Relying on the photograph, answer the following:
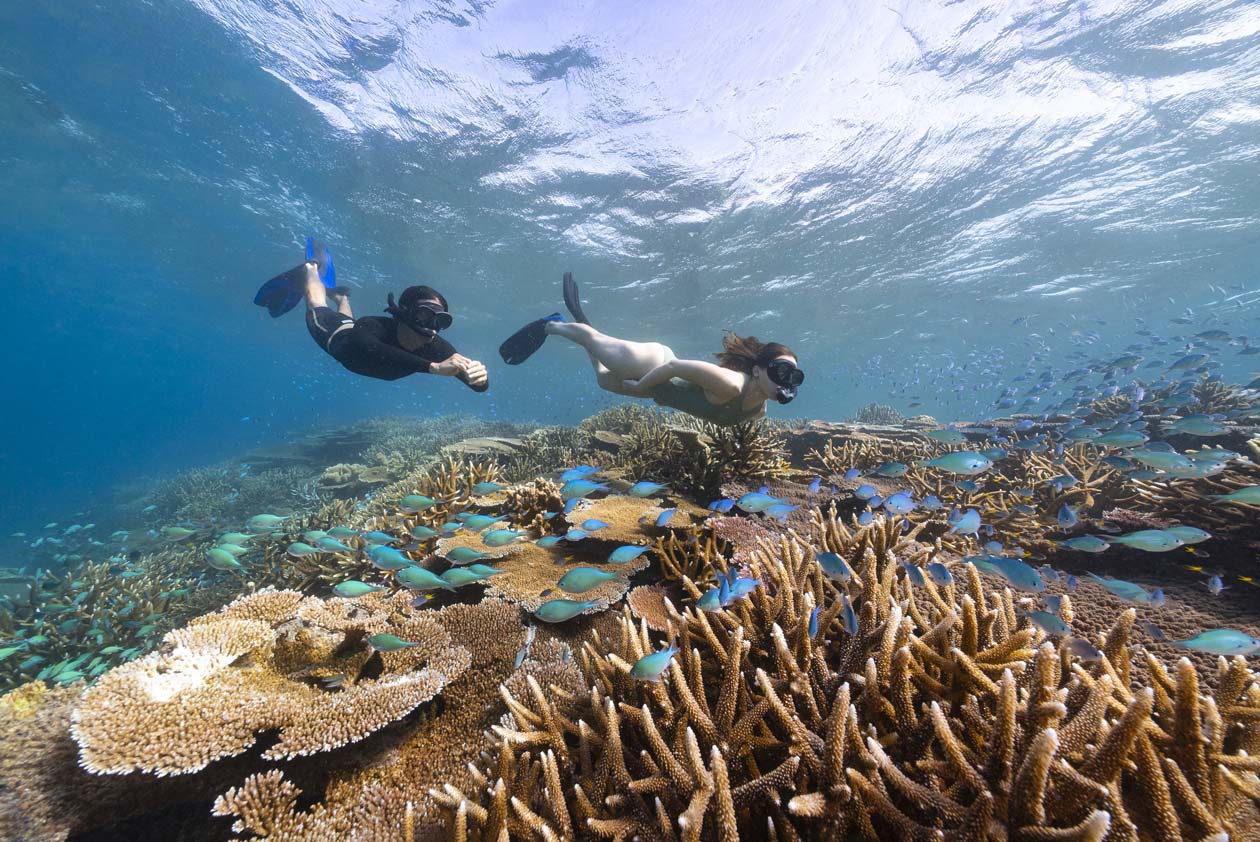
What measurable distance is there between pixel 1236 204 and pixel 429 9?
116ft

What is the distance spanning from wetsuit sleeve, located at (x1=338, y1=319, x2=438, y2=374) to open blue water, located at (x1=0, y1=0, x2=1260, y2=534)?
12942 millimetres

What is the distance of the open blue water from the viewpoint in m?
13.4

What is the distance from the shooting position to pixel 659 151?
17.2m

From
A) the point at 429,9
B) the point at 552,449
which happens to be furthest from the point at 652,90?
the point at 552,449

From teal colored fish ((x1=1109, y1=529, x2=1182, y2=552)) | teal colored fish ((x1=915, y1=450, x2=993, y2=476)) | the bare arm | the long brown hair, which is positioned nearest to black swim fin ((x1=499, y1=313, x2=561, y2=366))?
the bare arm

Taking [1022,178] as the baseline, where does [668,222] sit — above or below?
above

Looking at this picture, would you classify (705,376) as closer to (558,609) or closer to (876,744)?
(558,609)

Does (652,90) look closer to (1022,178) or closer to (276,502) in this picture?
(1022,178)

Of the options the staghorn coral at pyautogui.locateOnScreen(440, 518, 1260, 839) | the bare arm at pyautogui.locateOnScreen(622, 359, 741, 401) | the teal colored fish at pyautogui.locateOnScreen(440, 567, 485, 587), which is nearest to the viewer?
the staghorn coral at pyautogui.locateOnScreen(440, 518, 1260, 839)

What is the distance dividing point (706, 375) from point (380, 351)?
3.87 meters

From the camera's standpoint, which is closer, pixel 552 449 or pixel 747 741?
pixel 747 741

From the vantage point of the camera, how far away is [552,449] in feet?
31.7

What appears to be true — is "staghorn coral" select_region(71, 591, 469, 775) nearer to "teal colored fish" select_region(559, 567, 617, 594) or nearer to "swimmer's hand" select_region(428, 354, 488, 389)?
"teal colored fish" select_region(559, 567, 617, 594)

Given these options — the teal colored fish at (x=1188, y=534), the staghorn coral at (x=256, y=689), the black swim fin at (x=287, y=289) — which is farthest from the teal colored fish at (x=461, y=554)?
the black swim fin at (x=287, y=289)
